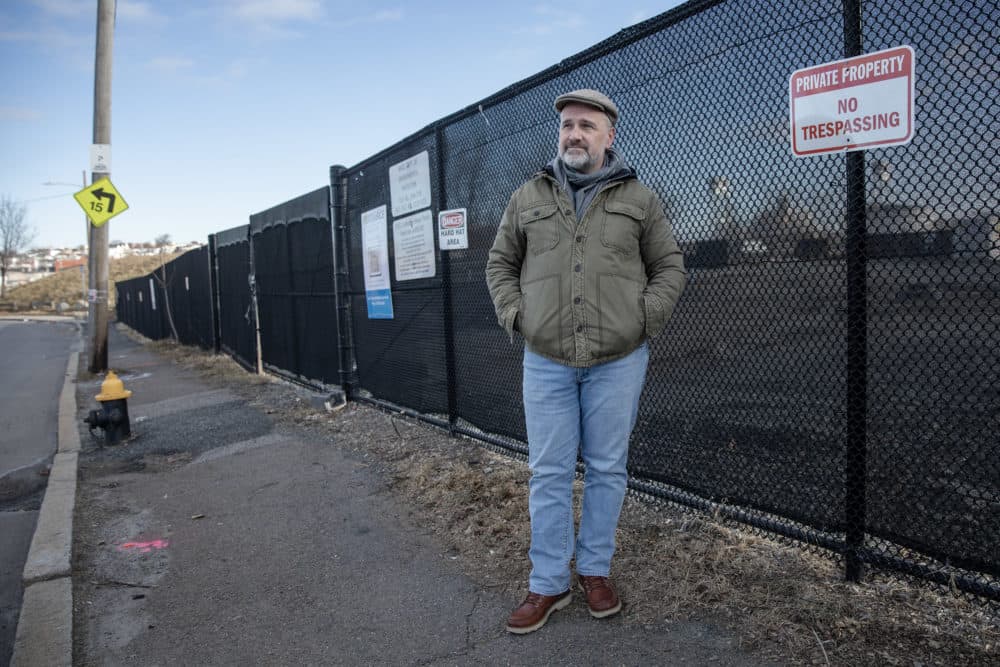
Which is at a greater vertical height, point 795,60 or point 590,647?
point 795,60

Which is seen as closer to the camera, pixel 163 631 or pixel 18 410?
pixel 163 631

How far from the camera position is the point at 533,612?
114 inches

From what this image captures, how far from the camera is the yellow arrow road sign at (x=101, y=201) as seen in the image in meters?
11.7

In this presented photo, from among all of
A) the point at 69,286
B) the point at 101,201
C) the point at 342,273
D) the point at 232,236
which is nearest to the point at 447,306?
the point at 342,273

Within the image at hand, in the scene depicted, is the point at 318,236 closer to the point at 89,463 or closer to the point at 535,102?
the point at 89,463

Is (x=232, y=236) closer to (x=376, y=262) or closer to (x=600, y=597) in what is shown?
(x=376, y=262)

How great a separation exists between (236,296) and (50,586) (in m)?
9.40

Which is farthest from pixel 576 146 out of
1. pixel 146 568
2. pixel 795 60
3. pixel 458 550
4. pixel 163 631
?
pixel 146 568

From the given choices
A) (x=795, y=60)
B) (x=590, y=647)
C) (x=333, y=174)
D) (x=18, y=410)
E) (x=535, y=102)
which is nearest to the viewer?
(x=590, y=647)

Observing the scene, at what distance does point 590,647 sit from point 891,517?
1429 mm

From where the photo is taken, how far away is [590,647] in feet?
9.00

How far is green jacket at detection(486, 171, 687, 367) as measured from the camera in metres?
2.80

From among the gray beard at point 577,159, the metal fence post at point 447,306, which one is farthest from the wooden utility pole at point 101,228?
the gray beard at point 577,159

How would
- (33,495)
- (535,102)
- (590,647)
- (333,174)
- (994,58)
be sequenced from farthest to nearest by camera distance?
(333,174) < (33,495) < (535,102) < (590,647) < (994,58)
